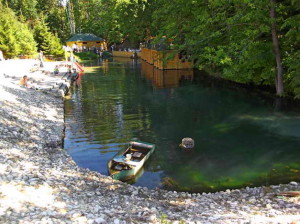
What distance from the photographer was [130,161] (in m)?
14.4

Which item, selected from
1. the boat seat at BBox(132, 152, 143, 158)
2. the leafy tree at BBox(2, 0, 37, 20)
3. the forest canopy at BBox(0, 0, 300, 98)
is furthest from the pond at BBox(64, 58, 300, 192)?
the leafy tree at BBox(2, 0, 37, 20)

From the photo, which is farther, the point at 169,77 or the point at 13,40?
the point at 13,40

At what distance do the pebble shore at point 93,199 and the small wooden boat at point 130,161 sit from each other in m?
0.61

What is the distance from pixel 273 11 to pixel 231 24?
3.46 m

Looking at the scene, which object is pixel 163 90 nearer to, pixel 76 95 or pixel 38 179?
pixel 76 95

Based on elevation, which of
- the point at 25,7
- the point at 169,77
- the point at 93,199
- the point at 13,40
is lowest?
the point at 93,199

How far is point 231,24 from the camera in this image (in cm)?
2633

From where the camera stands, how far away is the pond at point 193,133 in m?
14.2

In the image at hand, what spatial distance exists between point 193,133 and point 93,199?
1081 centimetres

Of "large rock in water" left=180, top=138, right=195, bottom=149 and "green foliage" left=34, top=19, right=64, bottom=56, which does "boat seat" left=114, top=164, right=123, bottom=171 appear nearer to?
"large rock in water" left=180, top=138, right=195, bottom=149

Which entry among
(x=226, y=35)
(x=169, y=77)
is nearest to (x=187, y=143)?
(x=226, y=35)

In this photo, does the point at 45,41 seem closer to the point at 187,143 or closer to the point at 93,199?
the point at 187,143

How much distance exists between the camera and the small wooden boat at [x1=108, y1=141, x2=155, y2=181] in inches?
533

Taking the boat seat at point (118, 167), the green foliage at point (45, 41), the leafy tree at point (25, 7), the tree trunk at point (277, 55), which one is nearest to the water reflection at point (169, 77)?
the tree trunk at point (277, 55)
